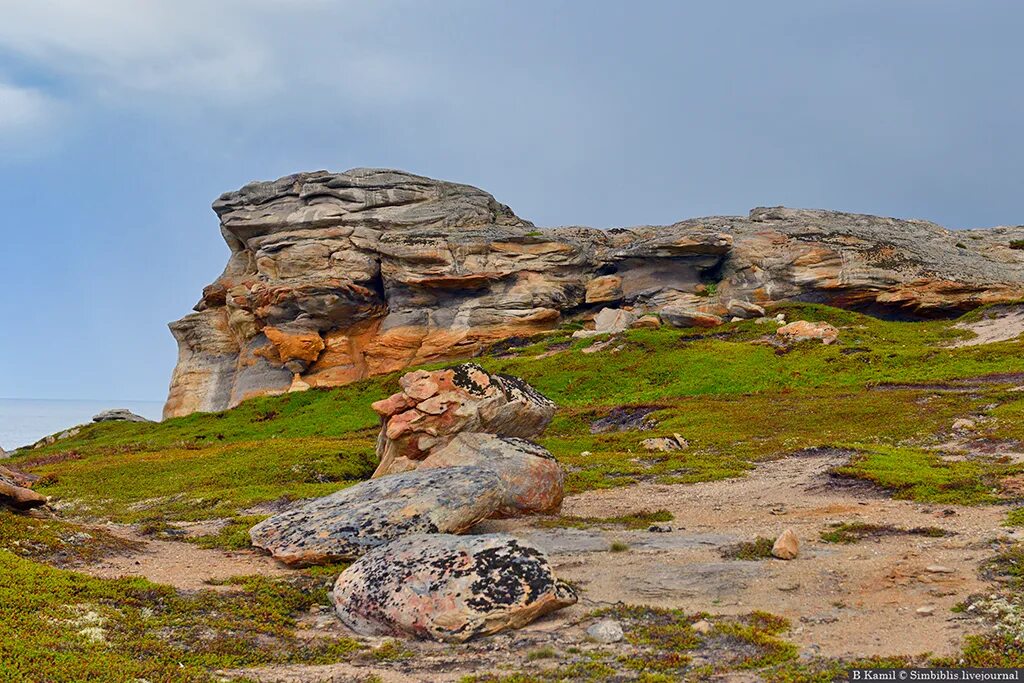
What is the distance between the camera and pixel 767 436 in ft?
116

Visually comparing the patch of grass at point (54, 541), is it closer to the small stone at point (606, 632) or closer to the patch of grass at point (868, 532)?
the small stone at point (606, 632)

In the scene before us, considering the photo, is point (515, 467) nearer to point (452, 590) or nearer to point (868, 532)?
point (868, 532)

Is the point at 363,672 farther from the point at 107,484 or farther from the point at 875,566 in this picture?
the point at 107,484

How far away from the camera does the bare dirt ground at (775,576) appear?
11812mm

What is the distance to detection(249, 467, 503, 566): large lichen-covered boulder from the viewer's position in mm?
18734

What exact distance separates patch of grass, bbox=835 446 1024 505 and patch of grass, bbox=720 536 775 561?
652 cm

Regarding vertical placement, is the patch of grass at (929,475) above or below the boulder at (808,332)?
below

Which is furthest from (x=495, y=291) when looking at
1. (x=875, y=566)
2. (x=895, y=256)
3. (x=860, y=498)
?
(x=875, y=566)

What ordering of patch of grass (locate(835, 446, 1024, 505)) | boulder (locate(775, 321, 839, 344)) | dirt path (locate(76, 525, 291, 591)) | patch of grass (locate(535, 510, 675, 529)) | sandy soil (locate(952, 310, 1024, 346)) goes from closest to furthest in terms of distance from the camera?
dirt path (locate(76, 525, 291, 591)), patch of grass (locate(835, 446, 1024, 505)), patch of grass (locate(535, 510, 675, 529)), sandy soil (locate(952, 310, 1024, 346)), boulder (locate(775, 321, 839, 344))

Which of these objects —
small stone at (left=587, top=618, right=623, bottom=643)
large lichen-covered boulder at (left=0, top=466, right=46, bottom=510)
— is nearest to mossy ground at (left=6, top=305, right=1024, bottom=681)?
small stone at (left=587, top=618, right=623, bottom=643)

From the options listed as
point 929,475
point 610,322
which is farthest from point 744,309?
point 929,475

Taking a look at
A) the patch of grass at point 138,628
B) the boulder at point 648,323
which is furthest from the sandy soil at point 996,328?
the patch of grass at point 138,628

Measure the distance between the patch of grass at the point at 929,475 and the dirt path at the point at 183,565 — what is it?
1784cm

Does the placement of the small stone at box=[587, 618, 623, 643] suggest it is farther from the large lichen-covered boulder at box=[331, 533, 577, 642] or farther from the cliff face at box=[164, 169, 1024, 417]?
the cliff face at box=[164, 169, 1024, 417]
